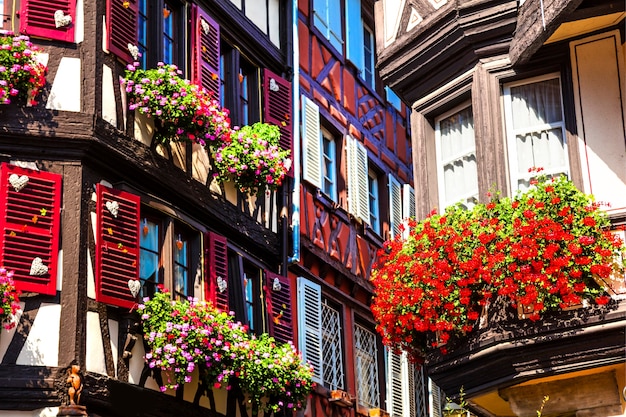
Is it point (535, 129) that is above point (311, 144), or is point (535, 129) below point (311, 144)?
below

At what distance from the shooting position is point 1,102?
1146 centimetres

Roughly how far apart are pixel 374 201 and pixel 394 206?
0.51m

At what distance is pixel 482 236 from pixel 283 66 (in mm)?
6746

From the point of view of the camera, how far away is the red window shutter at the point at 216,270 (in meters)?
13.5

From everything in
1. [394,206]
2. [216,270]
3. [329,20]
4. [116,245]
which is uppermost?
[329,20]

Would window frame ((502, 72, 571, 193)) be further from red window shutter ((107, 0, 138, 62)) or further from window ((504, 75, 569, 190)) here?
red window shutter ((107, 0, 138, 62))

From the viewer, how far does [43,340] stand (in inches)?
436

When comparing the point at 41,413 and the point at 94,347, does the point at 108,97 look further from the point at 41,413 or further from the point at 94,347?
the point at 41,413

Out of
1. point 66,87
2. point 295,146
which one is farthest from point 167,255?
point 295,146

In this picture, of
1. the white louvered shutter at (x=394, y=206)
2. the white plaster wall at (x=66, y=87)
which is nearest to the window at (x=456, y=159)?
the white plaster wall at (x=66, y=87)

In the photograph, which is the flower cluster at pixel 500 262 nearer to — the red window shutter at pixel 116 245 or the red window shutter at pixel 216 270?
the red window shutter at pixel 116 245

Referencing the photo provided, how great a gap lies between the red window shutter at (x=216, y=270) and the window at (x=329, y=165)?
4.04 m

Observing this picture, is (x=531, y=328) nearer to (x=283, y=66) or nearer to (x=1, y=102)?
(x=1, y=102)

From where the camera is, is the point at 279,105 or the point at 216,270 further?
the point at 279,105
